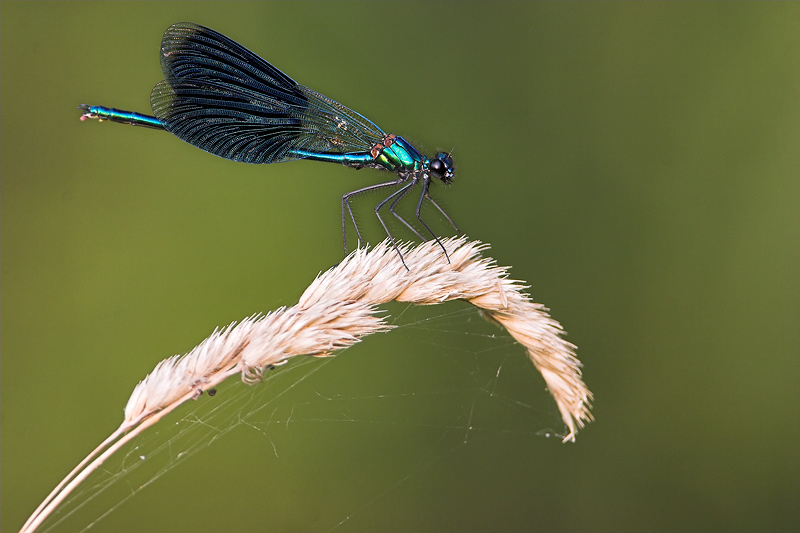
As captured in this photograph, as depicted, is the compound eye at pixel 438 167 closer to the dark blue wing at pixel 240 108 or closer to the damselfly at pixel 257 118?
the damselfly at pixel 257 118

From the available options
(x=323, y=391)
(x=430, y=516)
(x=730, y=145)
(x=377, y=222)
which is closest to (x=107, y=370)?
(x=323, y=391)

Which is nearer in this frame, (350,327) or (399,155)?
(350,327)

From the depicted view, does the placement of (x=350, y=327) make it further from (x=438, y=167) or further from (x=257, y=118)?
A: (x=257, y=118)

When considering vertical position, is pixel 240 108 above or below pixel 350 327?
above

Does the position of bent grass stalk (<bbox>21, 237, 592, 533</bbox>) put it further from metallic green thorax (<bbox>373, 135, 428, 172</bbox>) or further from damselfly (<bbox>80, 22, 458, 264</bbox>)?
metallic green thorax (<bbox>373, 135, 428, 172</bbox>)

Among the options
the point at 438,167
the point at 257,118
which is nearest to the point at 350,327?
the point at 438,167

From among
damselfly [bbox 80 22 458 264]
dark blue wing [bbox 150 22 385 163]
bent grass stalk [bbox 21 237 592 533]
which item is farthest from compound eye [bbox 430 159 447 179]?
bent grass stalk [bbox 21 237 592 533]
